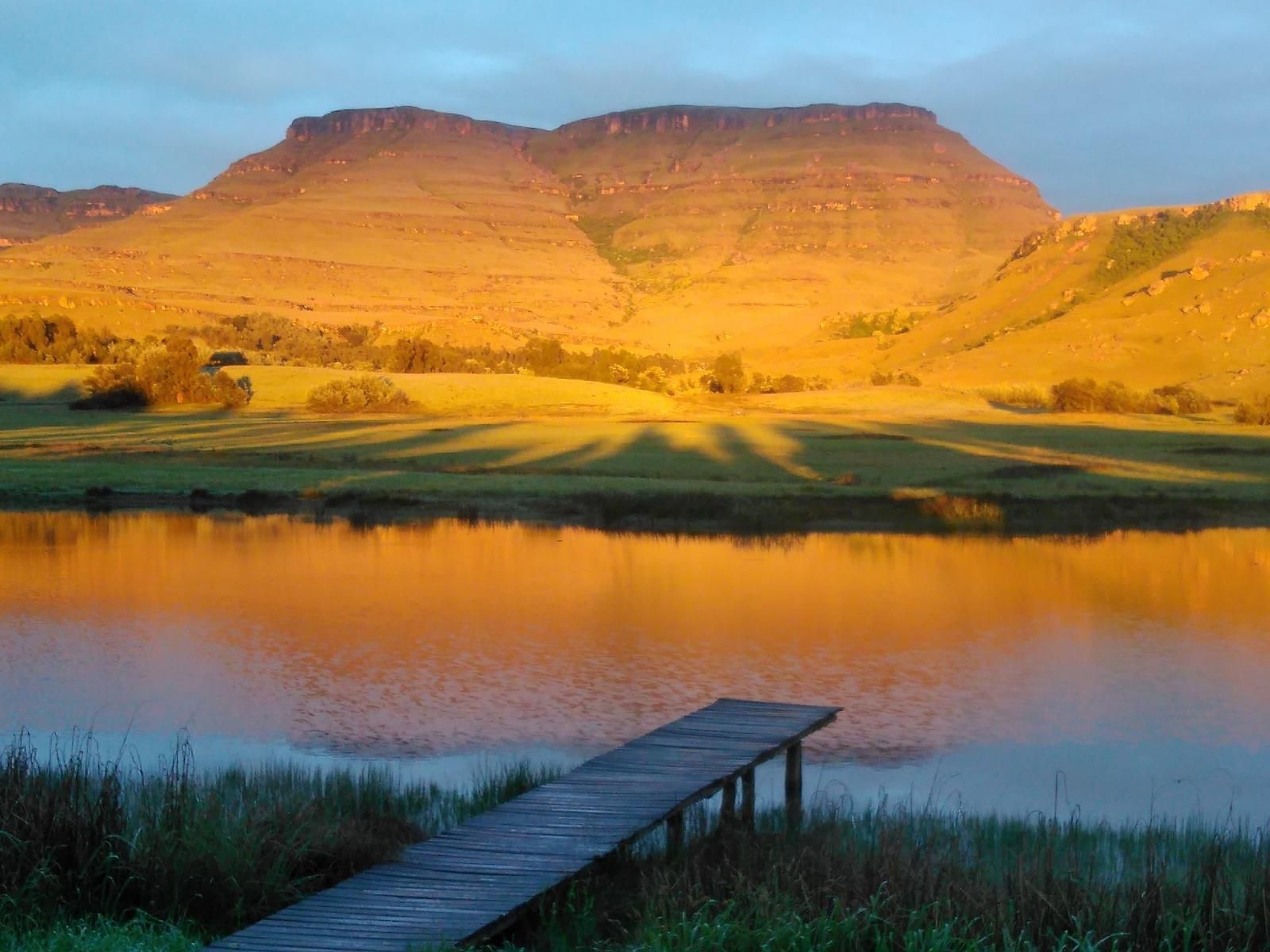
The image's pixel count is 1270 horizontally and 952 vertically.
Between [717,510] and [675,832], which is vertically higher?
[717,510]

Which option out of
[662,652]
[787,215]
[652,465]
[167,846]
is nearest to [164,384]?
[652,465]

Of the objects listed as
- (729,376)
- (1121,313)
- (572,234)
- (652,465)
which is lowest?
(652,465)

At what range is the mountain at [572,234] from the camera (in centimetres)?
11025

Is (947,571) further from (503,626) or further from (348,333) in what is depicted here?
(348,333)

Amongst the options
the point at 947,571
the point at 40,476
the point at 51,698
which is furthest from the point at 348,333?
the point at 51,698

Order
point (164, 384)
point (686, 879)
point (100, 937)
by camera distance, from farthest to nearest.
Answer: point (164, 384)
point (686, 879)
point (100, 937)

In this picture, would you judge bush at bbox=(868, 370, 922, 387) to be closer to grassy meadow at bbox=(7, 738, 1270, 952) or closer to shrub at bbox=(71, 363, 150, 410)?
shrub at bbox=(71, 363, 150, 410)

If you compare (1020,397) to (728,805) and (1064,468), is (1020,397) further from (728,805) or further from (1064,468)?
(728,805)

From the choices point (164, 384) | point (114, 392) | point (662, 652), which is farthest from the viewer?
point (164, 384)

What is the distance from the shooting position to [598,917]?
730 cm

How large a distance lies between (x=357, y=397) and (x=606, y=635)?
33758mm

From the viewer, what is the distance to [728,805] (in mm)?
9102

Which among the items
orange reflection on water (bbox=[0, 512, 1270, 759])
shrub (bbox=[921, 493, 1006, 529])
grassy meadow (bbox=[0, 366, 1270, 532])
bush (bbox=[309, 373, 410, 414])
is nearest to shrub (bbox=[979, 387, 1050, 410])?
grassy meadow (bbox=[0, 366, 1270, 532])

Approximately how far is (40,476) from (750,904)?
25827 millimetres
